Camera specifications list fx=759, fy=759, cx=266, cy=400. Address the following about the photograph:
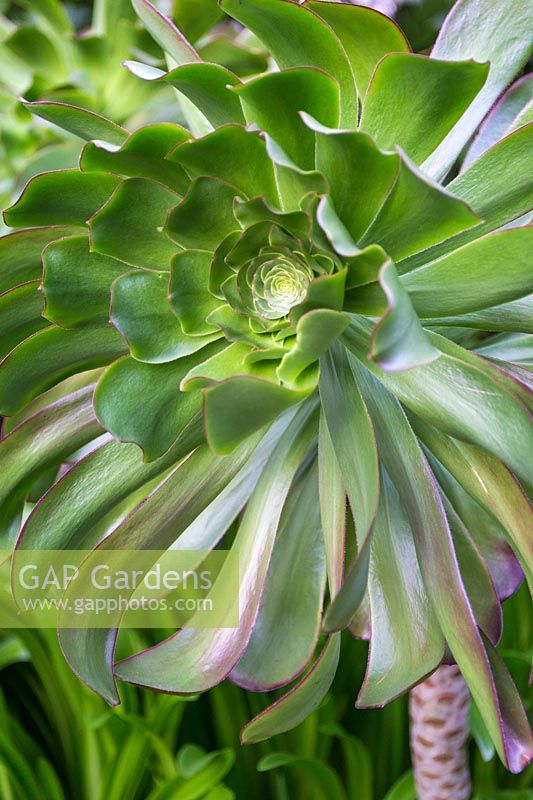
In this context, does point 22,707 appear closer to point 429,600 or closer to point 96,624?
point 96,624

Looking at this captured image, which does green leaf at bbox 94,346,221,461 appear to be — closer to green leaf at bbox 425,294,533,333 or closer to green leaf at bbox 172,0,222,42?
green leaf at bbox 425,294,533,333

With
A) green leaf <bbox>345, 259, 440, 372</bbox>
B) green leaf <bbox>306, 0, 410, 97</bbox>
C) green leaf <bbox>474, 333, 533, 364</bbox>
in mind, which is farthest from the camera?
green leaf <bbox>474, 333, 533, 364</bbox>

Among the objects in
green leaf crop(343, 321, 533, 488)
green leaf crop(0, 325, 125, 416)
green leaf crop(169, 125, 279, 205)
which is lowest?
green leaf crop(343, 321, 533, 488)

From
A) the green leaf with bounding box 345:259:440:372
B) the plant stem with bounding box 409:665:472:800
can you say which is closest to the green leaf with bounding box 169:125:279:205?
the green leaf with bounding box 345:259:440:372

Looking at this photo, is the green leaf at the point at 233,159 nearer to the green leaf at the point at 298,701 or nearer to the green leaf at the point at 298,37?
the green leaf at the point at 298,37

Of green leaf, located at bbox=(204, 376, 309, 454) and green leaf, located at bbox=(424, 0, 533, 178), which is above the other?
green leaf, located at bbox=(424, 0, 533, 178)

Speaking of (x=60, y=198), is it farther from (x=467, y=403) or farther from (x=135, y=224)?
(x=467, y=403)

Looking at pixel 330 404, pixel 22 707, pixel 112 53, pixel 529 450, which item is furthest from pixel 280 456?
pixel 22 707
